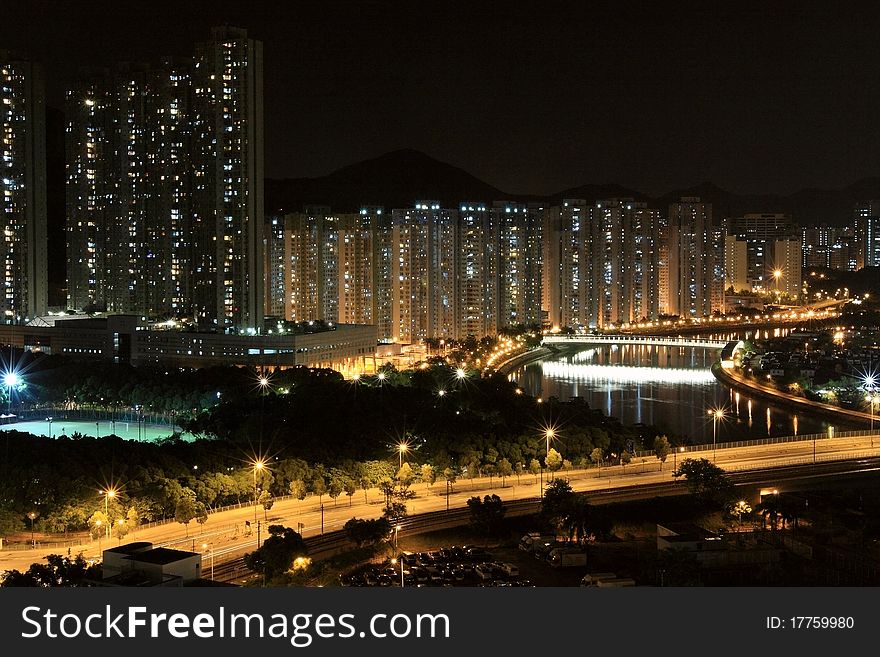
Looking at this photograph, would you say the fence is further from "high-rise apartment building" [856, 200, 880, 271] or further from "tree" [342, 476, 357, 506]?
"high-rise apartment building" [856, 200, 880, 271]

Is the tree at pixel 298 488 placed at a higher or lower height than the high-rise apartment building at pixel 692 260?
lower

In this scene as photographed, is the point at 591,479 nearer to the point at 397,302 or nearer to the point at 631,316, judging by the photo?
the point at 397,302

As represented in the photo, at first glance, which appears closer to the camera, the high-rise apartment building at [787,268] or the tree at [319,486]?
the tree at [319,486]

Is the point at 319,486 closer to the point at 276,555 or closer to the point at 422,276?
the point at 276,555

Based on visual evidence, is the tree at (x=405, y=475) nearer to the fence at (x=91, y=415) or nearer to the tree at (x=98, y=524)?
the tree at (x=98, y=524)

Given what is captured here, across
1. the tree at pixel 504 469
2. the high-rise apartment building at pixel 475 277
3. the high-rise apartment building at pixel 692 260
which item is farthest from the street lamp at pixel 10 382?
the high-rise apartment building at pixel 692 260

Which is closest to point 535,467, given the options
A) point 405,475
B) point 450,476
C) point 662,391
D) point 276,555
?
point 450,476
